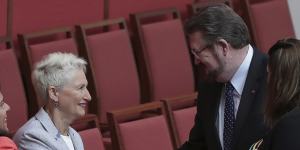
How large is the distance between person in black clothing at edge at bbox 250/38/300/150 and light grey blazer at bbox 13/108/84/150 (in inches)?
23.6

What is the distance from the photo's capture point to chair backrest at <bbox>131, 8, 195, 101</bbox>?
270 centimetres

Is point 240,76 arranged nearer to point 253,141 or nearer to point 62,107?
point 253,141

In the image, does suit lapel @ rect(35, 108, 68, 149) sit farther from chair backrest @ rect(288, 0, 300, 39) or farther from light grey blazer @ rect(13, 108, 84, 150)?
chair backrest @ rect(288, 0, 300, 39)

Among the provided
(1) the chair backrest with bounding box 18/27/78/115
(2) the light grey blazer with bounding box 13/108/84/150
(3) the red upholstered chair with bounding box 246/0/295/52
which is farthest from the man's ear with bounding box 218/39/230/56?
(3) the red upholstered chair with bounding box 246/0/295/52

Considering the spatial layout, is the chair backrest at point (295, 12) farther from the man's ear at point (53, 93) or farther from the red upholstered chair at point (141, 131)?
the man's ear at point (53, 93)

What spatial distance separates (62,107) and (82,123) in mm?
443

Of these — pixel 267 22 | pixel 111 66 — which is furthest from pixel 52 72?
pixel 267 22

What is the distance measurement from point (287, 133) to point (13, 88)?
1.48 metres

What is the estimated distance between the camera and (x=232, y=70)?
1.46m

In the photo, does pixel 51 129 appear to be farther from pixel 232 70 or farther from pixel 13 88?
pixel 13 88

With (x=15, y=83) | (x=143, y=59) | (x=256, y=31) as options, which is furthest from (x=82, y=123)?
(x=256, y=31)

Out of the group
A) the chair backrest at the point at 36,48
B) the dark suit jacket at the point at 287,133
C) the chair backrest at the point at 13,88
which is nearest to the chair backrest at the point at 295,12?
the chair backrest at the point at 36,48

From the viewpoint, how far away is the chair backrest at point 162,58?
2697 mm

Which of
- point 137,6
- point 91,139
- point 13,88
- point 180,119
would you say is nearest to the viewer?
point 91,139
